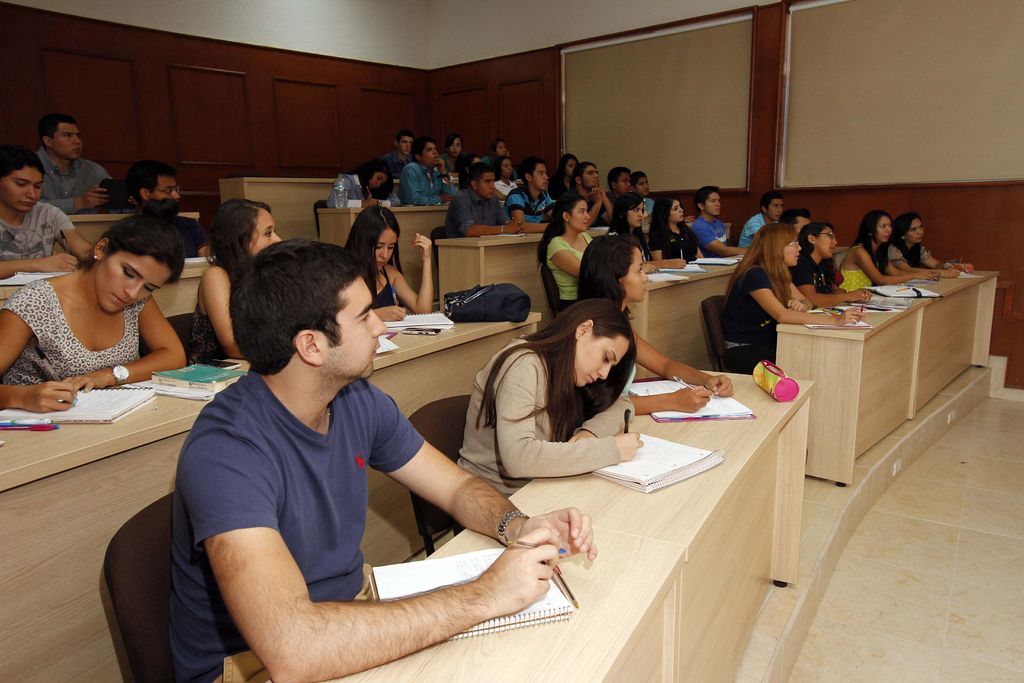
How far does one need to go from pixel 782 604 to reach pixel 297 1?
702 cm

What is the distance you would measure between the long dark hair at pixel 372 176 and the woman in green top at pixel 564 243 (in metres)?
2.35

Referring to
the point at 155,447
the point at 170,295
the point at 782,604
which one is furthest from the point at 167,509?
the point at 170,295

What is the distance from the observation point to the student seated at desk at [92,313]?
1.88m

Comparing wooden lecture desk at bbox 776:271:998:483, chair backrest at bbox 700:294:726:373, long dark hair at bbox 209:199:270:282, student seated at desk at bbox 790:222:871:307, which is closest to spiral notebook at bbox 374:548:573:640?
long dark hair at bbox 209:199:270:282

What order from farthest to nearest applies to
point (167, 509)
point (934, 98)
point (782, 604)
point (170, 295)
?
point (934, 98), point (170, 295), point (782, 604), point (167, 509)

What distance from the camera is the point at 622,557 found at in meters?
1.15

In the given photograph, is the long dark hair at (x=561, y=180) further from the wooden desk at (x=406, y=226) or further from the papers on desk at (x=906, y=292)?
the papers on desk at (x=906, y=292)

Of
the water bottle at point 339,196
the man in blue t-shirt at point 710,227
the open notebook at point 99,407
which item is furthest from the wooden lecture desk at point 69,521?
the man in blue t-shirt at point 710,227

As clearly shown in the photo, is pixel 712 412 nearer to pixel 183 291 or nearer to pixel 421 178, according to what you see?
pixel 183 291

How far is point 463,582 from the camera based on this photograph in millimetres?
1042

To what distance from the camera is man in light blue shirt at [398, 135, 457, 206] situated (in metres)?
6.20

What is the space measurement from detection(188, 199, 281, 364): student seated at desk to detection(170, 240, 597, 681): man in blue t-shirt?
134 cm

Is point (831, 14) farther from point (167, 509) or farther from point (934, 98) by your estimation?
point (167, 509)

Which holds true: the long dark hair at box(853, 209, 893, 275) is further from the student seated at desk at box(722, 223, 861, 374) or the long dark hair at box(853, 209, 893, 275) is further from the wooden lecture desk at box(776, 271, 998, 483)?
the student seated at desk at box(722, 223, 861, 374)
